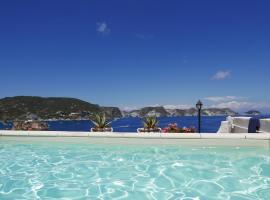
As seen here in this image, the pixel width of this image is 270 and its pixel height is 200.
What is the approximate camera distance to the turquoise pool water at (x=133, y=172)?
7441 millimetres

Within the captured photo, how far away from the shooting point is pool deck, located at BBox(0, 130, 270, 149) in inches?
481

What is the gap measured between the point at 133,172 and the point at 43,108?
477 ft

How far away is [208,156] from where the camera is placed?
439 inches

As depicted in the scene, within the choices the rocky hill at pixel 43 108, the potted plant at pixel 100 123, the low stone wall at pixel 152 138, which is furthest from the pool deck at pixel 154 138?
the rocky hill at pixel 43 108

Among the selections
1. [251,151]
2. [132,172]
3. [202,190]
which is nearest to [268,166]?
[251,151]

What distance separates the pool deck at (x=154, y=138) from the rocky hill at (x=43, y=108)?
107 metres

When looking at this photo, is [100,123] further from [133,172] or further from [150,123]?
[133,172]

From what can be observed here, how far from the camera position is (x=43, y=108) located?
149 meters

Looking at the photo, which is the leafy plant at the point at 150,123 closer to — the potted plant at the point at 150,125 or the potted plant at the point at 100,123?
the potted plant at the point at 150,125

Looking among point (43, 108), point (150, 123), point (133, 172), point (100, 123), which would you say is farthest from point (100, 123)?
point (43, 108)

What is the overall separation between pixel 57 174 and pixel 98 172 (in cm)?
116

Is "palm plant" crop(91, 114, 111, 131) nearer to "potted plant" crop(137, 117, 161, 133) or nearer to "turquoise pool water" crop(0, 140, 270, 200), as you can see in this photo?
"potted plant" crop(137, 117, 161, 133)

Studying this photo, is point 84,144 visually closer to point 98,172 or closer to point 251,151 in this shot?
point 98,172

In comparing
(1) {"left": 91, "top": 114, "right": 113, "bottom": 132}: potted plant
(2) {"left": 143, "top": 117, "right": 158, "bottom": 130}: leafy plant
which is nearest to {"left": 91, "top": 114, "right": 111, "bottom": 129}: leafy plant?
(1) {"left": 91, "top": 114, "right": 113, "bottom": 132}: potted plant
